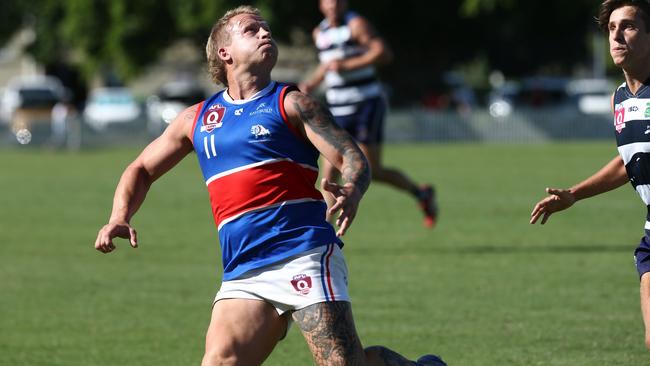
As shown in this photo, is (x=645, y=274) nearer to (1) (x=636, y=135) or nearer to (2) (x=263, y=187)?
(1) (x=636, y=135)

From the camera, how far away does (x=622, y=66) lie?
654cm

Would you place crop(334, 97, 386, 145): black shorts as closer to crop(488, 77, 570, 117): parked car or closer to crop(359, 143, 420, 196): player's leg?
crop(359, 143, 420, 196): player's leg

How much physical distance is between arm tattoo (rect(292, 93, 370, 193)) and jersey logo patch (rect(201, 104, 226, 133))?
0.39 metres

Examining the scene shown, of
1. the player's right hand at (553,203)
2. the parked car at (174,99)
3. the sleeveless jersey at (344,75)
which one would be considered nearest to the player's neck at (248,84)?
the player's right hand at (553,203)

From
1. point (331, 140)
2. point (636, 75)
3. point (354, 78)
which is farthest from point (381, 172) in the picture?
point (331, 140)

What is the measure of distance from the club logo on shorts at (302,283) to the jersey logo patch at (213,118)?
87 centimetres

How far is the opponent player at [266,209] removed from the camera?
5.75 meters

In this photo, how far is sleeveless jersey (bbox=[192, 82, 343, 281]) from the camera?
5902mm

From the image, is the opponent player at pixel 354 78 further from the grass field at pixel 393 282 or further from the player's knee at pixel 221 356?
the player's knee at pixel 221 356

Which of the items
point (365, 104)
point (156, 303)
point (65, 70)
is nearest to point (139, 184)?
point (156, 303)

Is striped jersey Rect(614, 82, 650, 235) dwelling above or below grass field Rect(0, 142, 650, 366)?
above

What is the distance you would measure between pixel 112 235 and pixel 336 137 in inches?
44.6

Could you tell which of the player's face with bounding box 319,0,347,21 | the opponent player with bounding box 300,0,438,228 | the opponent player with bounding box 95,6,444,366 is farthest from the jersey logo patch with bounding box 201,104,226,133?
the player's face with bounding box 319,0,347,21

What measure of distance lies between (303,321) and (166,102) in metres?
48.5
